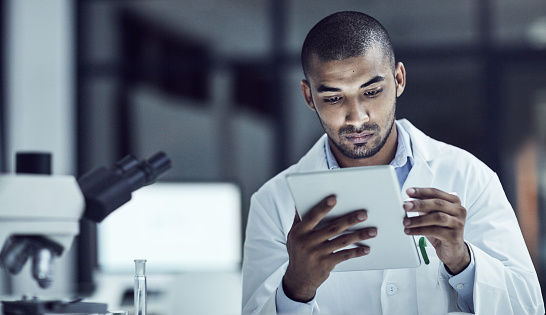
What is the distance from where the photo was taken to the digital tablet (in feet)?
3.76

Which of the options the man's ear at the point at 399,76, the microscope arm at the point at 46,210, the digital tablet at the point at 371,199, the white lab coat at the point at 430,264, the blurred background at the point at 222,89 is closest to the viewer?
the microscope arm at the point at 46,210

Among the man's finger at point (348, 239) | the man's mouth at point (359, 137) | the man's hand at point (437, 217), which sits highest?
the man's mouth at point (359, 137)

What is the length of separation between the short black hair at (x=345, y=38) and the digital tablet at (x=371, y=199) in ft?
1.61

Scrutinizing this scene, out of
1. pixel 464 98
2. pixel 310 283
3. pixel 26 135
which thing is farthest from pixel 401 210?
pixel 26 135

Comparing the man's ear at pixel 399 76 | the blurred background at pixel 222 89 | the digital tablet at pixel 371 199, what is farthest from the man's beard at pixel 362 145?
the blurred background at pixel 222 89

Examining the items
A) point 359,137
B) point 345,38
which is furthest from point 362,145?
point 345,38

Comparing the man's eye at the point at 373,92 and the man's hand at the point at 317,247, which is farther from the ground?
the man's eye at the point at 373,92

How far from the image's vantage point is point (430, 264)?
152 cm

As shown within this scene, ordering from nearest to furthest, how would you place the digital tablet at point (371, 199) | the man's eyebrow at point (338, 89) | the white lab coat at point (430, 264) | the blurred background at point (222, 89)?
the digital tablet at point (371, 199) → the white lab coat at point (430, 264) → the man's eyebrow at point (338, 89) → the blurred background at point (222, 89)

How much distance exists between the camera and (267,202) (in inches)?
66.5

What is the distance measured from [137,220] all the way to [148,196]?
5.8 inches

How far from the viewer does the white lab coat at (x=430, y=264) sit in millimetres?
1402

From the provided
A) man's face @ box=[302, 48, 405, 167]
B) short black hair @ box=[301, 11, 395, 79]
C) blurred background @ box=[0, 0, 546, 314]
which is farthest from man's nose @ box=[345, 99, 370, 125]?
blurred background @ box=[0, 0, 546, 314]

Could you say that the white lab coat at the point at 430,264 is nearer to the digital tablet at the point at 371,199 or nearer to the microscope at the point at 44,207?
the digital tablet at the point at 371,199
